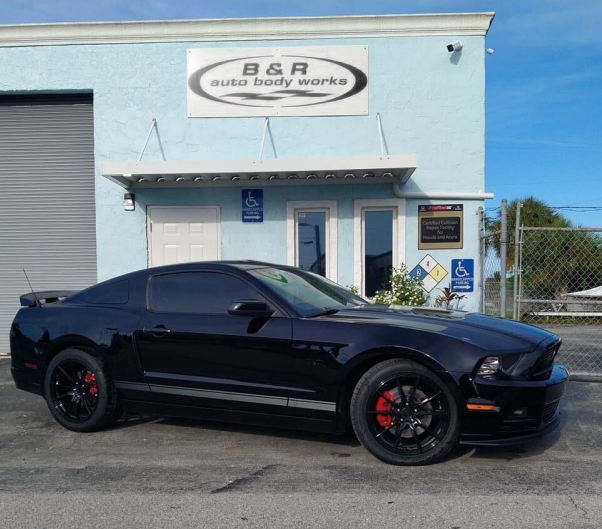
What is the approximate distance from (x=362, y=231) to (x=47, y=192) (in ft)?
18.2

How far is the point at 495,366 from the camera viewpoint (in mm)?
4051

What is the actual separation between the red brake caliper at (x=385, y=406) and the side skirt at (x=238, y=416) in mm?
329

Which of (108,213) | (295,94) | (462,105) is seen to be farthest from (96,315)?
(462,105)

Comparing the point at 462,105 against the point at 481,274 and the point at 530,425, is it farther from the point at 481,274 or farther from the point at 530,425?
the point at 530,425

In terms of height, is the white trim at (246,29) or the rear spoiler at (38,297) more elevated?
the white trim at (246,29)

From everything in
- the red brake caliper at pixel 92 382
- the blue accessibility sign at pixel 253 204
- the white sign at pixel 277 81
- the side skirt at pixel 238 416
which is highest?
the white sign at pixel 277 81

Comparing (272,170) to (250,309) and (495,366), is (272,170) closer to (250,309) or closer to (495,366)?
(250,309)

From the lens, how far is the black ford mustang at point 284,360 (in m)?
4.08

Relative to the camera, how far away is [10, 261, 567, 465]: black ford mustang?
4.08 metres

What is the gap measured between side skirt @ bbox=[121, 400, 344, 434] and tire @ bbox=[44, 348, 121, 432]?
7.6 inches

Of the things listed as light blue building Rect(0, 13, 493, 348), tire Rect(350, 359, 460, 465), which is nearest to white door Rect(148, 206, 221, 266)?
light blue building Rect(0, 13, 493, 348)

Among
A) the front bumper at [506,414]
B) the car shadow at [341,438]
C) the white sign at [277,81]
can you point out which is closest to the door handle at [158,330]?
the car shadow at [341,438]

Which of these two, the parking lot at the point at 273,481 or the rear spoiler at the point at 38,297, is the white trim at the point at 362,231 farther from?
the rear spoiler at the point at 38,297

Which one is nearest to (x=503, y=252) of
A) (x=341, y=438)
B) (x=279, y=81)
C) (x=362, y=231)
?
(x=362, y=231)
